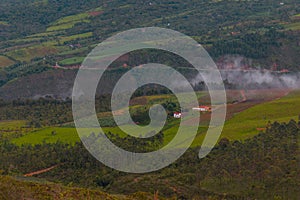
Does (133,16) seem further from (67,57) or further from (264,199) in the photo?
(264,199)

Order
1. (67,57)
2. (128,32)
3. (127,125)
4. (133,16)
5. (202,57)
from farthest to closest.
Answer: (133,16), (128,32), (67,57), (202,57), (127,125)

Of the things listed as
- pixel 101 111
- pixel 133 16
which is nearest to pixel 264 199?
pixel 101 111

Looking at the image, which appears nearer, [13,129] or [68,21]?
[13,129]

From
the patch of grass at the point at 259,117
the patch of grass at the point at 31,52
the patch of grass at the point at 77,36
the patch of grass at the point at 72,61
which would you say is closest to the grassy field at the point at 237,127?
the patch of grass at the point at 259,117

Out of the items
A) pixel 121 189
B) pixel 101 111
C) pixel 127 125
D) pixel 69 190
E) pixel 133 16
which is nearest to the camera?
pixel 69 190

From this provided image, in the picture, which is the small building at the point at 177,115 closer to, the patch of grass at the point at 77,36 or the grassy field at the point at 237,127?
the grassy field at the point at 237,127

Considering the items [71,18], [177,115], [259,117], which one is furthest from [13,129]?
[71,18]

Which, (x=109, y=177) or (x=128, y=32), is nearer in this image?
(x=109, y=177)

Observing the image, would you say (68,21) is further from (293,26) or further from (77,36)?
(293,26)
